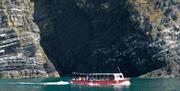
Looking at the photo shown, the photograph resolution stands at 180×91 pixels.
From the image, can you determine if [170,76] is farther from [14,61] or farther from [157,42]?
[14,61]

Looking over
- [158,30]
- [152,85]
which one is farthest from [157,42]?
[152,85]

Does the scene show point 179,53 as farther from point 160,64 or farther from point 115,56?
point 115,56

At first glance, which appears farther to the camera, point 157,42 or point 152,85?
point 157,42

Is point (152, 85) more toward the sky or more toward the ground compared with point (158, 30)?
more toward the ground

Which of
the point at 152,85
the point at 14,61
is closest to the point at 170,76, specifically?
the point at 152,85

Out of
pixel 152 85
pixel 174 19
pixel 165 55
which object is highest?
pixel 174 19

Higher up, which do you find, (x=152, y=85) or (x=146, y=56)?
(x=146, y=56)

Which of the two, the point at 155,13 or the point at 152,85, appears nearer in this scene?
the point at 152,85

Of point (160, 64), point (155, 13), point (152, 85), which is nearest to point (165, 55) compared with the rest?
point (160, 64)
